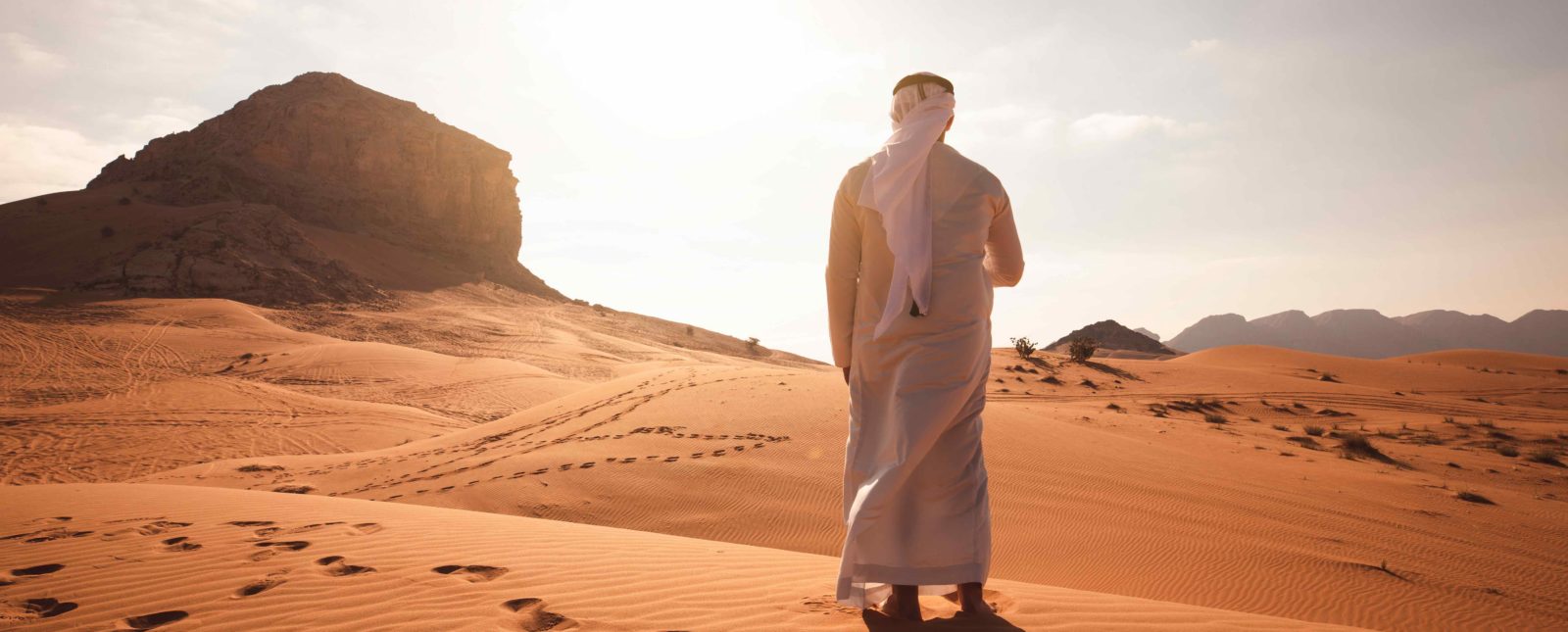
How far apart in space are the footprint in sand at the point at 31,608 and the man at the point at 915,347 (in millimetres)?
3235

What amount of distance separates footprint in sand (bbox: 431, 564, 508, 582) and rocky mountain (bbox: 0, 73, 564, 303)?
3339 cm

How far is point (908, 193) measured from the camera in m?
2.79

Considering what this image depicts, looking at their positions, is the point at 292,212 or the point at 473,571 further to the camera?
the point at 292,212

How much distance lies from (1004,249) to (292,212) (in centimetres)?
5524

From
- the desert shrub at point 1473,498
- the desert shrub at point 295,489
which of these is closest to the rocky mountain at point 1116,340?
the desert shrub at point 1473,498

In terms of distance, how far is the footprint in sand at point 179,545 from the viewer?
3.75m

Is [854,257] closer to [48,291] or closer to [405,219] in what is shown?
[48,291]

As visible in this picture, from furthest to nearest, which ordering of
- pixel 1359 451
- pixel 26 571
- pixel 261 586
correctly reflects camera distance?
pixel 1359 451, pixel 26 571, pixel 261 586

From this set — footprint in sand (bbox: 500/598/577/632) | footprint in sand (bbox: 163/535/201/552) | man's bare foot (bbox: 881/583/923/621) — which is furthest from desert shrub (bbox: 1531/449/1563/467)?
footprint in sand (bbox: 163/535/201/552)

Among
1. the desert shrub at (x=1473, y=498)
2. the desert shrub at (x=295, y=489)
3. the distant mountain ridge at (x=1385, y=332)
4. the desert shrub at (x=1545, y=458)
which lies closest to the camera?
the desert shrub at (x=1473, y=498)

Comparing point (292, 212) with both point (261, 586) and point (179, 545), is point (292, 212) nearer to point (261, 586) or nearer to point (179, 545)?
point (179, 545)

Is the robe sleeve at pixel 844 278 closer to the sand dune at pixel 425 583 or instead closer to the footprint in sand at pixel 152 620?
the sand dune at pixel 425 583

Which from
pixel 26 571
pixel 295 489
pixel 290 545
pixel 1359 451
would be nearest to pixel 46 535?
pixel 26 571

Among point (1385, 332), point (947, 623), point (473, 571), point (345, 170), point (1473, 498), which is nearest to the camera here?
point (947, 623)
